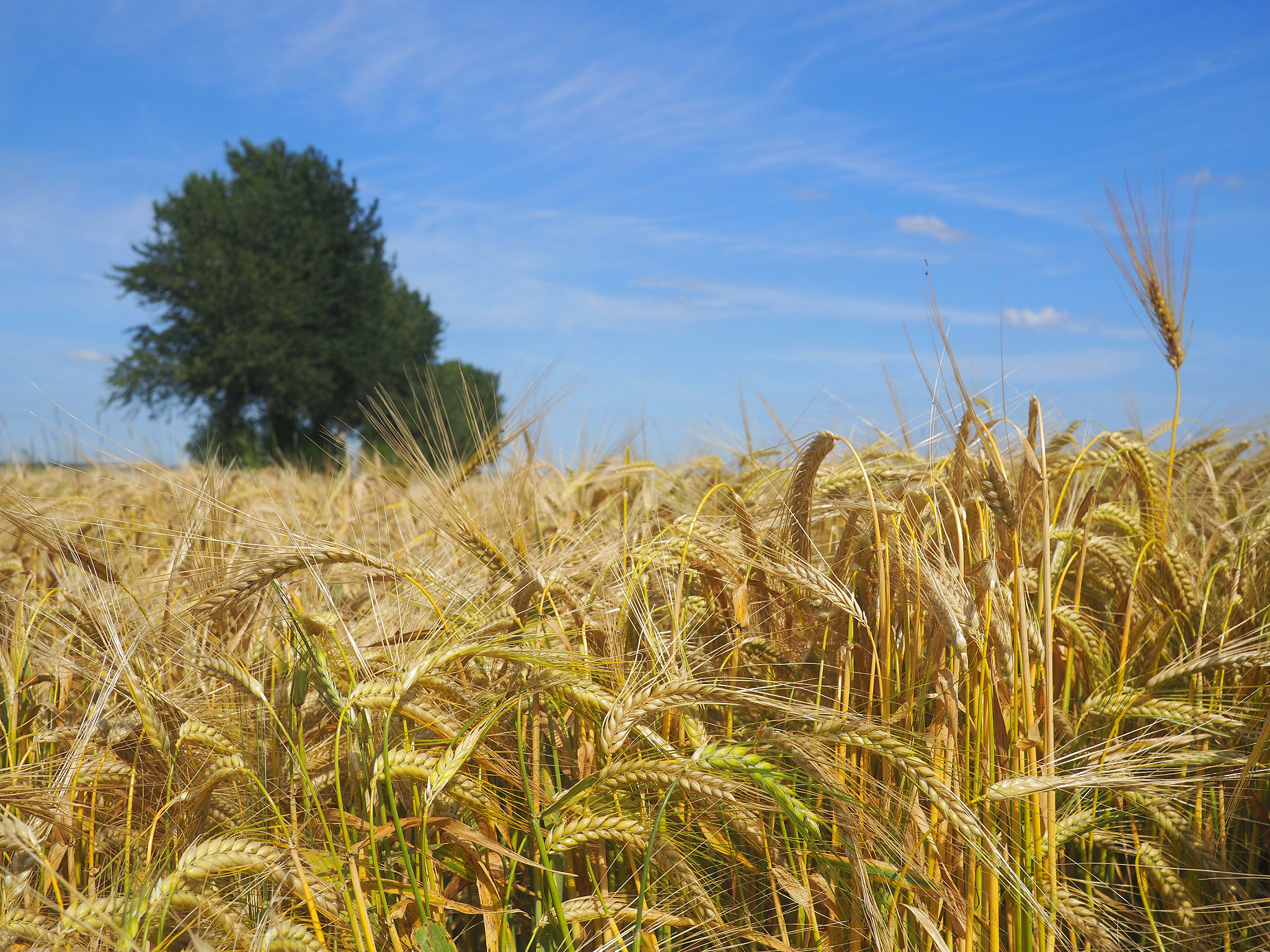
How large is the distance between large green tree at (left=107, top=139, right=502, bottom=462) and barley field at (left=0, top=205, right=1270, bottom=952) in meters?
23.7

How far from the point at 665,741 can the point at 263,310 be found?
27.0 metres

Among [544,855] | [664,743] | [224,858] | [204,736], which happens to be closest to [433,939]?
[544,855]

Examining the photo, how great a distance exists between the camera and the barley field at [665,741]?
4.04ft

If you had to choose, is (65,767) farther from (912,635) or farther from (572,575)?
(912,635)

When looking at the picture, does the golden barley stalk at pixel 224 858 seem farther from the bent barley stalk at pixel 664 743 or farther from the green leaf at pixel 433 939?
the green leaf at pixel 433 939

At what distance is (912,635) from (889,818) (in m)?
0.32

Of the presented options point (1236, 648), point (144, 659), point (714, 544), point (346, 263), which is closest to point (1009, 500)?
point (714, 544)

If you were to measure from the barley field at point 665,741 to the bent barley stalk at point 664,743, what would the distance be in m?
0.01

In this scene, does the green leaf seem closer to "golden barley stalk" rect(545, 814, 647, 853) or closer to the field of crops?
the field of crops

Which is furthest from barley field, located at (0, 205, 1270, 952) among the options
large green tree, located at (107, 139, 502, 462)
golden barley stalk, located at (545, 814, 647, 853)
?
large green tree, located at (107, 139, 502, 462)

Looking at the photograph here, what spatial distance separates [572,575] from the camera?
71.6 inches

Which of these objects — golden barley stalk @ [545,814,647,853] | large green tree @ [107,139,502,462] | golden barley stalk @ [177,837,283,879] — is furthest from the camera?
large green tree @ [107,139,502,462]

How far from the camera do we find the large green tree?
25094mm

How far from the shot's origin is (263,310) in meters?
25.1
